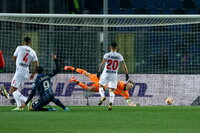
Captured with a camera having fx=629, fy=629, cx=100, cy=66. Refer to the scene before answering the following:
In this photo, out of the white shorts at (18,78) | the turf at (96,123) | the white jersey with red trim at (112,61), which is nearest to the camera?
the turf at (96,123)

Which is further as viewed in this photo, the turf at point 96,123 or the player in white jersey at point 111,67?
the player in white jersey at point 111,67

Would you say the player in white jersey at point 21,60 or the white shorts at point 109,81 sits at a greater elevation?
the player in white jersey at point 21,60

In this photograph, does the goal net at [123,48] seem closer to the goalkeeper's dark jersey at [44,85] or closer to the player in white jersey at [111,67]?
the player in white jersey at [111,67]

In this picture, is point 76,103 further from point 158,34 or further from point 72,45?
point 158,34

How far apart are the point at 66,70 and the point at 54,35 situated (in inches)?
61.2

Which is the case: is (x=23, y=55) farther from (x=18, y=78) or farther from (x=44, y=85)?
(x=44, y=85)

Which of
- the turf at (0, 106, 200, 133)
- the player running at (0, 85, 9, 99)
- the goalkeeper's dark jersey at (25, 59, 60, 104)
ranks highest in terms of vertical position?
the goalkeeper's dark jersey at (25, 59, 60, 104)

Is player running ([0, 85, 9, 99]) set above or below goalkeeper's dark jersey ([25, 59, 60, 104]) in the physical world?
below

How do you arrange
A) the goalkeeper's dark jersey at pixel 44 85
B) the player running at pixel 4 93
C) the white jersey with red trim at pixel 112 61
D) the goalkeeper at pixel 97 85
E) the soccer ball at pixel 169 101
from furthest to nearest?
the soccer ball at pixel 169 101 → the goalkeeper at pixel 97 85 → the player running at pixel 4 93 → the white jersey with red trim at pixel 112 61 → the goalkeeper's dark jersey at pixel 44 85

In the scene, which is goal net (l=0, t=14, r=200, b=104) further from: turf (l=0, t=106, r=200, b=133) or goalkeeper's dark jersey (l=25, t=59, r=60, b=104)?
turf (l=0, t=106, r=200, b=133)

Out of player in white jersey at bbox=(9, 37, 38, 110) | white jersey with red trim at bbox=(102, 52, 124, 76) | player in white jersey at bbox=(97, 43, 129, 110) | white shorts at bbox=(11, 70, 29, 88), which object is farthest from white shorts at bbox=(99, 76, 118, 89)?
white shorts at bbox=(11, 70, 29, 88)

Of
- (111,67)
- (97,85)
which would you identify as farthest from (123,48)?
(111,67)

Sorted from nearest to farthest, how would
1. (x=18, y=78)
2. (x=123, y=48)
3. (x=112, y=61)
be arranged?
(x=18, y=78) < (x=112, y=61) < (x=123, y=48)

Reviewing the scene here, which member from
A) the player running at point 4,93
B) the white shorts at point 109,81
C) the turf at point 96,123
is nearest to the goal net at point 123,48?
the player running at point 4,93
